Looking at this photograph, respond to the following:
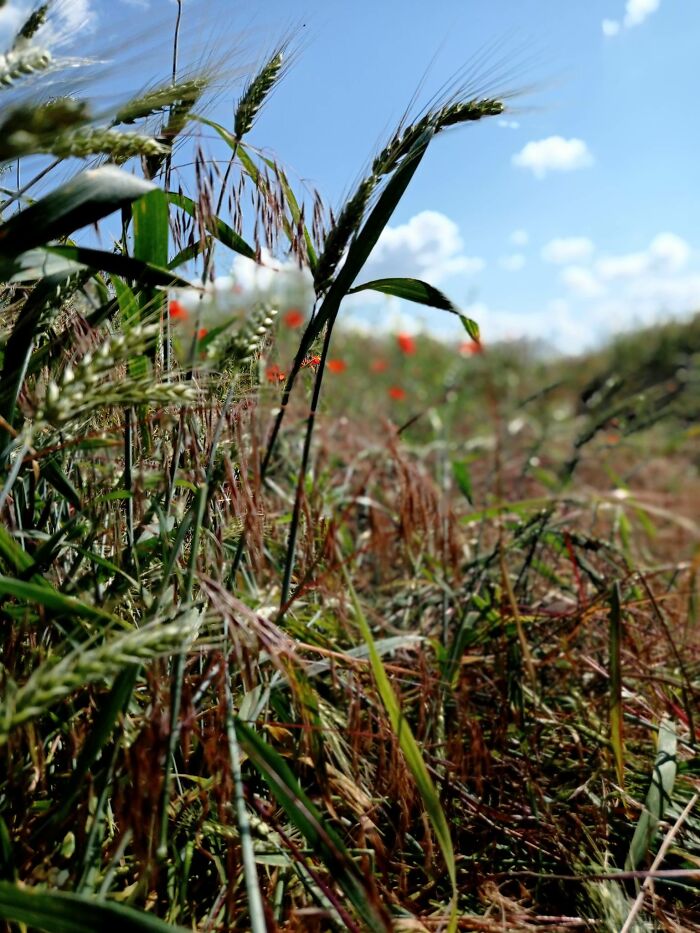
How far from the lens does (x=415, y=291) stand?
0.85 m

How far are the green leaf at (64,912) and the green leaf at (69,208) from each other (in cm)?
49

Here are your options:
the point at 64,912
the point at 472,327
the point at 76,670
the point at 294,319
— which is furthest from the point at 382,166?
the point at 294,319

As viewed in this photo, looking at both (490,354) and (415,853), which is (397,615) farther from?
(490,354)

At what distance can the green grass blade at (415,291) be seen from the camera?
837 millimetres

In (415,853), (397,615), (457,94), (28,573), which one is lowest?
(415,853)

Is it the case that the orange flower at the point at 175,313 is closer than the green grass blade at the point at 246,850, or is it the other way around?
the green grass blade at the point at 246,850

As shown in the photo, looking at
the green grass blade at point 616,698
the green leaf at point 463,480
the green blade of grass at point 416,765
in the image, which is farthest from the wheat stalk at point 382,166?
the green leaf at point 463,480

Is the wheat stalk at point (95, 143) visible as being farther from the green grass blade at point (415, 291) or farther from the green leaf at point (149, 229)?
the green grass blade at point (415, 291)

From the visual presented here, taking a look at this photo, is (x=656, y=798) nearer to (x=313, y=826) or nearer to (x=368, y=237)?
(x=313, y=826)

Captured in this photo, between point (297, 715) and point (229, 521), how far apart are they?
26cm

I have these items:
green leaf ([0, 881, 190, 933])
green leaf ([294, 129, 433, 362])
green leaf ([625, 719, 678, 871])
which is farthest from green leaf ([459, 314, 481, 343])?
green leaf ([0, 881, 190, 933])

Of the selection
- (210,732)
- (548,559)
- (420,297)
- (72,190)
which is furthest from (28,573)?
(548,559)

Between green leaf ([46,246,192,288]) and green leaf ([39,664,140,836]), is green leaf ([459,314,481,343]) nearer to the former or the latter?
green leaf ([46,246,192,288])

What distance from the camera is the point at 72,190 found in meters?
0.65
